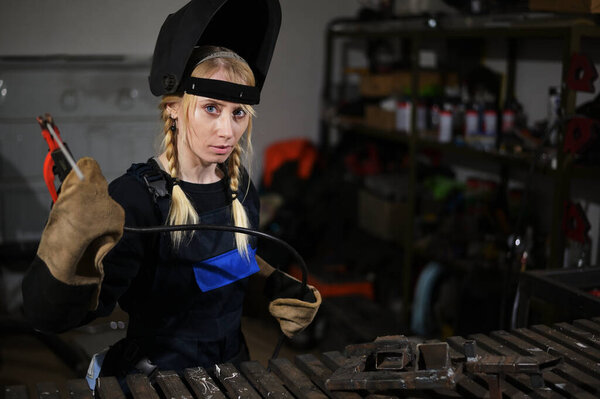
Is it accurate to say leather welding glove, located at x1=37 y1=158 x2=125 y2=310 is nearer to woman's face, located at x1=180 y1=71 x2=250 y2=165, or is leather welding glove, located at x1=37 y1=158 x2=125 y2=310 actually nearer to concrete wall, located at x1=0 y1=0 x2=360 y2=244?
woman's face, located at x1=180 y1=71 x2=250 y2=165

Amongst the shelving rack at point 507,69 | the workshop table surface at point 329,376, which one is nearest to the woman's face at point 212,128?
the workshop table surface at point 329,376

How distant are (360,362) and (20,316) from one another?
7.44ft

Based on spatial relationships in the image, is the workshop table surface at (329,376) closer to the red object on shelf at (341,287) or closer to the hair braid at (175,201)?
the hair braid at (175,201)

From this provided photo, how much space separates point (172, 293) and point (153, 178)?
0.81ft

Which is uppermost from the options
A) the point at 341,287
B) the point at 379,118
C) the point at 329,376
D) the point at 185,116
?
the point at 185,116

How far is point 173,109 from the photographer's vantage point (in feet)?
4.78

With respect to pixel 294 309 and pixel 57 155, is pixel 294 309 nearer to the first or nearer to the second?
pixel 294 309

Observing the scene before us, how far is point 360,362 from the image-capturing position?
125 centimetres

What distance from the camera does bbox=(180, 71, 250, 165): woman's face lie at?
4.67 feet

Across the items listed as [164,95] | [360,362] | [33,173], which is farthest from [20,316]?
[360,362]

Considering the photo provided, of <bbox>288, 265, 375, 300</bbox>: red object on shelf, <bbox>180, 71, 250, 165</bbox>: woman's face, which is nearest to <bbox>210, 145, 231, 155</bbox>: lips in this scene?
<bbox>180, 71, 250, 165</bbox>: woman's face

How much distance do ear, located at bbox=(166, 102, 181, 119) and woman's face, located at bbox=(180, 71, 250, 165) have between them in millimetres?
36

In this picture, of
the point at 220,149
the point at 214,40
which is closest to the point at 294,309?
the point at 220,149

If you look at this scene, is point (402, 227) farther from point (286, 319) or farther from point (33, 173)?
point (286, 319)
